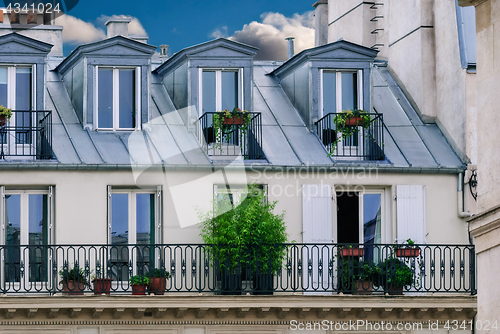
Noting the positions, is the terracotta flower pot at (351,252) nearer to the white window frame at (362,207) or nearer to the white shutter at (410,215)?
the white window frame at (362,207)

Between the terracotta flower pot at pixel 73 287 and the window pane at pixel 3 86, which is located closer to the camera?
the terracotta flower pot at pixel 73 287

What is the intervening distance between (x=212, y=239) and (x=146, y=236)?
4.97 ft

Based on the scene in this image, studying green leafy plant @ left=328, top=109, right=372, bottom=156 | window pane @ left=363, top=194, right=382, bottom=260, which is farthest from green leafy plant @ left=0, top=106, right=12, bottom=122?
window pane @ left=363, top=194, right=382, bottom=260

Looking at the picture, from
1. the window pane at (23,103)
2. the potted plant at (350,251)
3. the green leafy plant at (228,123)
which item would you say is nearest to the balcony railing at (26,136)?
the window pane at (23,103)

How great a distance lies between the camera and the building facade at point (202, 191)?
20844 millimetres

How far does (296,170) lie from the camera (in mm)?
22125

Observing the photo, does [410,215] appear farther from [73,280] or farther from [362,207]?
[73,280]

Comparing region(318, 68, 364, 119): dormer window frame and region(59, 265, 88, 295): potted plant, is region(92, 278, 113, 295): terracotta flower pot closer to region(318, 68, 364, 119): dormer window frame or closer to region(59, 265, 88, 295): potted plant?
region(59, 265, 88, 295): potted plant

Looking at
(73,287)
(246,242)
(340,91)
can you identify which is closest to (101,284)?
(73,287)

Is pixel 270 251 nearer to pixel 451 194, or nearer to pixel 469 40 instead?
pixel 451 194

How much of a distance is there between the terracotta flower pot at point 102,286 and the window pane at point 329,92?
623 centimetres

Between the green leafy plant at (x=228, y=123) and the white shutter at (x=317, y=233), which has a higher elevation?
the green leafy plant at (x=228, y=123)

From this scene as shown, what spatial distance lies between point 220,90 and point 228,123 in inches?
46.3

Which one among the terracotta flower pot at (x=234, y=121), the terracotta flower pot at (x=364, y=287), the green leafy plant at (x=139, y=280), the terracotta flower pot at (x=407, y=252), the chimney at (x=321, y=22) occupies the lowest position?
the terracotta flower pot at (x=364, y=287)
